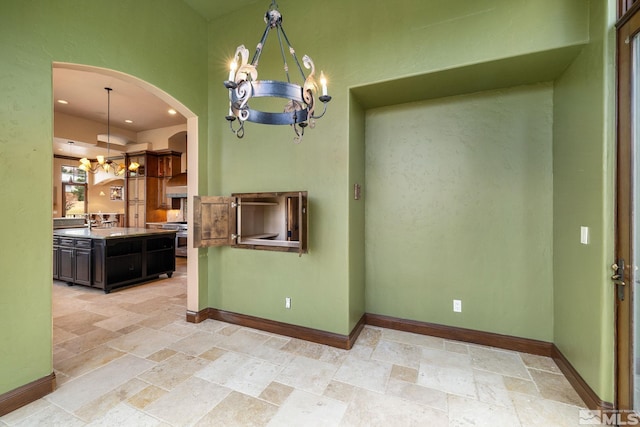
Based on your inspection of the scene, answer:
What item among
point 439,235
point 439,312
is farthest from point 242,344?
point 439,235

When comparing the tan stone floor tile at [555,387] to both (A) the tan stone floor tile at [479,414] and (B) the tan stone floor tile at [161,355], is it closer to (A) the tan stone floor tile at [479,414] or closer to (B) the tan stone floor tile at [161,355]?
(A) the tan stone floor tile at [479,414]

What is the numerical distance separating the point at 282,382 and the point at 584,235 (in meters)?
2.68

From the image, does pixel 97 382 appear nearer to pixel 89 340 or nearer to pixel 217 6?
pixel 89 340

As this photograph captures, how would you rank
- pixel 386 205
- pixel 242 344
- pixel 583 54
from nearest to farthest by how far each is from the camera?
pixel 583 54, pixel 242 344, pixel 386 205

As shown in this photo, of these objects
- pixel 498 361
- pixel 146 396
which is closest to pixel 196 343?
pixel 146 396

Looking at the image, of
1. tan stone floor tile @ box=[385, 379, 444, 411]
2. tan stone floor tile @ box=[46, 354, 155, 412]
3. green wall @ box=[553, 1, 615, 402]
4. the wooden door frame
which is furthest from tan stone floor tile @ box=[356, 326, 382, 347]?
tan stone floor tile @ box=[46, 354, 155, 412]

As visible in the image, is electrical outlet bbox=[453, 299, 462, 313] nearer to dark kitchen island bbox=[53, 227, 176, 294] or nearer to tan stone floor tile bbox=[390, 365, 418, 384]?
tan stone floor tile bbox=[390, 365, 418, 384]

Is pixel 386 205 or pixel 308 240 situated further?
pixel 386 205

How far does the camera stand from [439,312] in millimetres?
3258

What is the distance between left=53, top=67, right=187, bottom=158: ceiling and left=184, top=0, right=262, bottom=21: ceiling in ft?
4.78

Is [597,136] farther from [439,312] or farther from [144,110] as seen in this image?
[144,110]

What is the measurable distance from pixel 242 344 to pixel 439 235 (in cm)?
247

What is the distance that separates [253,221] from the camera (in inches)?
146

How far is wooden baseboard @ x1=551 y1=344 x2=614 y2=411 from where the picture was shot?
2002 mm
